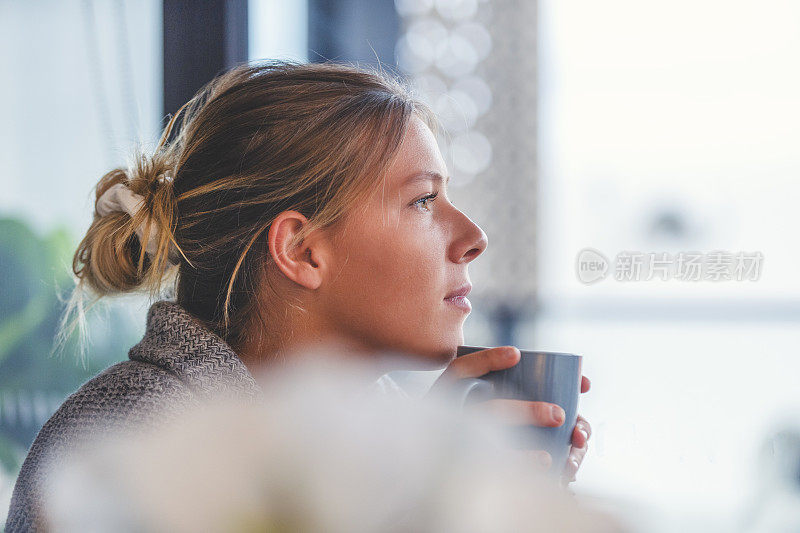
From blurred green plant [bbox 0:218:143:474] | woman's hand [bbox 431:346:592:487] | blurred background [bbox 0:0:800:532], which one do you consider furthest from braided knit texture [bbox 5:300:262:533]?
blurred green plant [bbox 0:218:143:474]

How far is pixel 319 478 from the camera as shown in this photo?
12 cm

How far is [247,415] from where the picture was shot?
0.42ft

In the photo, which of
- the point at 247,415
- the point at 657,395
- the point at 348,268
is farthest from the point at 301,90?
the point at 657,395

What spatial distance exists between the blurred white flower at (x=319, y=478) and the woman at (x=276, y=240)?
33 cm

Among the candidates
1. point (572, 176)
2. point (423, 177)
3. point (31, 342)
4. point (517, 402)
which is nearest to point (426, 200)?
point (423, 177)

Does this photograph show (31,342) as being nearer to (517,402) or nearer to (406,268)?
(406,268)

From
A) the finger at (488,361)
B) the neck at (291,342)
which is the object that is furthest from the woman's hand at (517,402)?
the neck at (291,342)

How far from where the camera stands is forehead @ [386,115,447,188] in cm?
55

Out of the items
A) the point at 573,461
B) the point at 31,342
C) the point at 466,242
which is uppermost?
the point at 466,242

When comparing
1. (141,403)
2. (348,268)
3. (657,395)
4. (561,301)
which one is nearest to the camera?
(141,403)

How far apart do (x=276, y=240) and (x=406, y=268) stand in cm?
12

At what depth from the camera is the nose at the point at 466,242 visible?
494mm

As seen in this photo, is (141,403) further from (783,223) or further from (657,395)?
(783,223)

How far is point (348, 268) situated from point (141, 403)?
0.18 m
